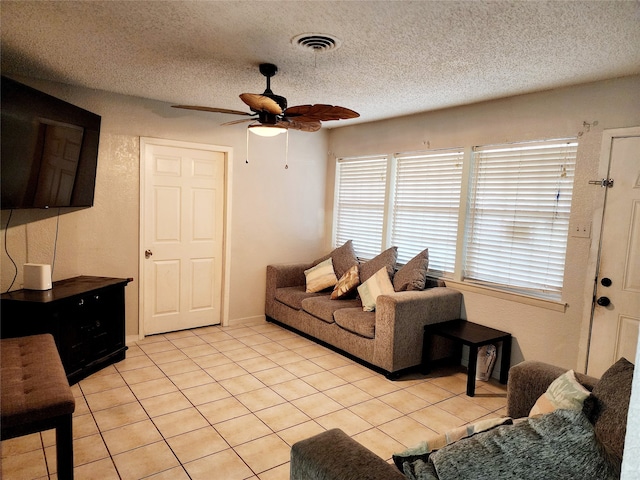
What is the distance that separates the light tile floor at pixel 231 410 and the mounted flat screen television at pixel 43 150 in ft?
5.01

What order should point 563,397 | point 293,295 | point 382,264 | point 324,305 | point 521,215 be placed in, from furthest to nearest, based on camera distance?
point 293,295 → point 382,264 → point 324,305 → point 521,215 → point 563,397

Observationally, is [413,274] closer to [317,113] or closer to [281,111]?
[317,113]

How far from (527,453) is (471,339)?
2447mm

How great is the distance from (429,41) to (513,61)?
67cm

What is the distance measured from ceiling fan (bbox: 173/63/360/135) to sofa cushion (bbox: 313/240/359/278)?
2.09 metres

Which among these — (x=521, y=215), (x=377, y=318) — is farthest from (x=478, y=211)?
(x=377, y=318)

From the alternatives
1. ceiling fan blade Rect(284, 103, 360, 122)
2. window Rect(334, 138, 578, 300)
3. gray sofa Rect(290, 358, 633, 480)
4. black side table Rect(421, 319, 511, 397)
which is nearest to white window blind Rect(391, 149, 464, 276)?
window Rect(334, 138, 578, 300)

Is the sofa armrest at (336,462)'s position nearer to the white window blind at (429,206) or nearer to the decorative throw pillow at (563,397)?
the decorative throw pillow at (563,397)

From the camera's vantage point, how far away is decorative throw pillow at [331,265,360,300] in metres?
4.50

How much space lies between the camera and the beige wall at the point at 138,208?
147 inches

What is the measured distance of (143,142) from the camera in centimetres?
419

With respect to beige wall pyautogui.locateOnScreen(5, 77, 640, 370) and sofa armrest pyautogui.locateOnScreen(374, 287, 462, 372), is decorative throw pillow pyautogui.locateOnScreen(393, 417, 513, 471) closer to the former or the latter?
sofa armrest pyautogui.locateOnScreen(374, 287, 462, 372)

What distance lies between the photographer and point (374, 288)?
4148 millimetres

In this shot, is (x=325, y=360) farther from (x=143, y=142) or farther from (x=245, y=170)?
(x=143, y=142)
